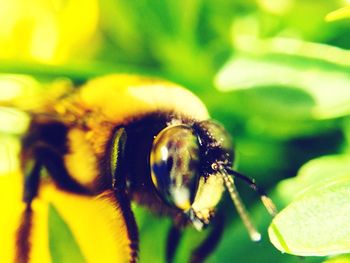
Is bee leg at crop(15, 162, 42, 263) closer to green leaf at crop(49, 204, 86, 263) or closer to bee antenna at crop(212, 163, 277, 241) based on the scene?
green leaf at crop(49, 204, 86, 263)

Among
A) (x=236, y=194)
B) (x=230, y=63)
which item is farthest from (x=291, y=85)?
(x=236, y=194)

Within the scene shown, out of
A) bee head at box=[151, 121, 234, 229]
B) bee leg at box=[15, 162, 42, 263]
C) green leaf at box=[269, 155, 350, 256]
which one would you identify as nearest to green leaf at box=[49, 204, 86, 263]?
bee leg at box=[15, 162, 42, 263]

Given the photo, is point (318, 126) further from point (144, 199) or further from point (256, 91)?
point (144, 199)

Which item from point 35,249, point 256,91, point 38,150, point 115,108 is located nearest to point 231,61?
point 256,91

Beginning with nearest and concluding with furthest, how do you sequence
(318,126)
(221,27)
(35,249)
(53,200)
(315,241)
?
1. (315,241)
2. (35,249)
3. (53,200)
4. (318,126)
5. (221,27)

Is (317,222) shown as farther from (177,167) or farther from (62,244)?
(62,244)

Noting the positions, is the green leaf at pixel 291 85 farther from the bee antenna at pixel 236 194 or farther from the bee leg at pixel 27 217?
the bee leg at pixel 27 217
